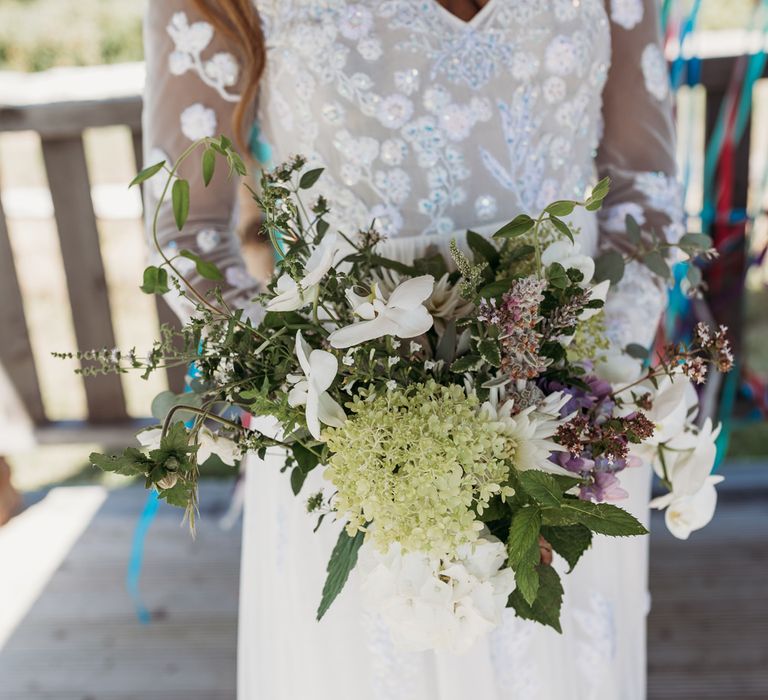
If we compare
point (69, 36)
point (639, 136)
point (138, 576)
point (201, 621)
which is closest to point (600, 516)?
point (639, 136)

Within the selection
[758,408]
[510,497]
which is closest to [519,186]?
[510,497]

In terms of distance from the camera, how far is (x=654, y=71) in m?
1.35

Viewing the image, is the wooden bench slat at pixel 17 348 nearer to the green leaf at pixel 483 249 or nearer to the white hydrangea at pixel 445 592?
the green leaf at pixel 483 249

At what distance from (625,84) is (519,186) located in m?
0.29

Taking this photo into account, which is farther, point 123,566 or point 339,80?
point 123,566

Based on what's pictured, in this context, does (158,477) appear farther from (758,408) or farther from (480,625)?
(758,408)

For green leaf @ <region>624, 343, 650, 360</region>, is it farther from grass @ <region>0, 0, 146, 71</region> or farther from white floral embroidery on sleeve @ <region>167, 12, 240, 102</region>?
grass @ <region>0, 0, 146, 71</region>

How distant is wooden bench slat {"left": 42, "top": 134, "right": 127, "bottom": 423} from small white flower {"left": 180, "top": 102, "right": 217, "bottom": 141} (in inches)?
57.0

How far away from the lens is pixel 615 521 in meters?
0.82

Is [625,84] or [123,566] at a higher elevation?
[625,84]

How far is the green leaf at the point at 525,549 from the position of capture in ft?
2.72

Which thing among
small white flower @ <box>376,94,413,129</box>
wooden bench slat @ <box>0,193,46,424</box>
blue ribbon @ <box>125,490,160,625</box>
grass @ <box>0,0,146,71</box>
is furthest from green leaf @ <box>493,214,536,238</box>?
grass @ <box>0,0,146,71</box>

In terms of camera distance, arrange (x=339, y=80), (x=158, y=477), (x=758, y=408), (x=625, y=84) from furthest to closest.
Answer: (x=758, y=408) → (x=625, y=84) → (x=339, y=80) → (x=158, y=477)

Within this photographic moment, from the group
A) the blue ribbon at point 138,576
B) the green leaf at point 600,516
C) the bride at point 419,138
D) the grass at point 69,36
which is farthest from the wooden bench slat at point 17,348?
the grass at point 69,36
